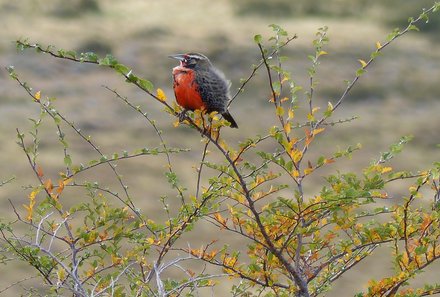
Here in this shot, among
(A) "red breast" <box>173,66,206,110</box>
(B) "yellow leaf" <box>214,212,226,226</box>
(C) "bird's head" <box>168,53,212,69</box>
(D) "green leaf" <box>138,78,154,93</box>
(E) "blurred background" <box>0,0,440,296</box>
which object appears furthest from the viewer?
(E) "blurred background" <box>0,0,440,296</box>

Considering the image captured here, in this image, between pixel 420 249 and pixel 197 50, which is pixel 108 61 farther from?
pixel 197 50

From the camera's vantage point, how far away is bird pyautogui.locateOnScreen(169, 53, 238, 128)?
10.7ft

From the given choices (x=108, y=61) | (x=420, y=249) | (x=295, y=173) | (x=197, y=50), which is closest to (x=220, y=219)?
(x=295, y=173)

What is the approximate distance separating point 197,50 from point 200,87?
835 centimetres

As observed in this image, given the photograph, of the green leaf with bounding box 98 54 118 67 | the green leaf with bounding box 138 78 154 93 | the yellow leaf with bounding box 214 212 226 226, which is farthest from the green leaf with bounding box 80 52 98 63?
the yellow leaf with bounding box 214 212 226 226

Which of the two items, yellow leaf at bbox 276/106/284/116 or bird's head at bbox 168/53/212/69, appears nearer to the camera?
yellow leaf at bbox 276/106/284/116

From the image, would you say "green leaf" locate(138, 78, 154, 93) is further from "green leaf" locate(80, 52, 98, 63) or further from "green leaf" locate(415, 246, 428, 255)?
"green leaf" locate(415, 246, 428, 255)

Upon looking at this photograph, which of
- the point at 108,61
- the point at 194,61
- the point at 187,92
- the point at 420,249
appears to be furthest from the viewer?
the point at 194,61

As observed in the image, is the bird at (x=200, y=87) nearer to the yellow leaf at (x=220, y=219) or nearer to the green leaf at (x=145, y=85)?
the yellow leaf at (x=220, y=219)

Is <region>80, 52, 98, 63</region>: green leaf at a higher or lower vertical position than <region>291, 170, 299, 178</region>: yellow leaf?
higher

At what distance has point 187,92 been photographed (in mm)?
3266

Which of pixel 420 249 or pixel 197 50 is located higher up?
pixel 197 50

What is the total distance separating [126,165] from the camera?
1023 cm

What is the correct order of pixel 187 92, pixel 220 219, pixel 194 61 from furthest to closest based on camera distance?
pixel 194 61 → pixel 187 92 → pixel 220 219
